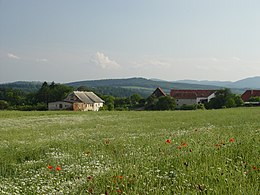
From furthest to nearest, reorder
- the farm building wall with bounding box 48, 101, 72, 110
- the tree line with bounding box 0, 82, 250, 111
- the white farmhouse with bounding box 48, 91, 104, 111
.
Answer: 1. the farm building wall with bounding box 48, 101, 72, 110
2. the white farmhouse with bounding box 48, 91, 104, 111
3. the tree line with bounding box 0, 82, 250, 111

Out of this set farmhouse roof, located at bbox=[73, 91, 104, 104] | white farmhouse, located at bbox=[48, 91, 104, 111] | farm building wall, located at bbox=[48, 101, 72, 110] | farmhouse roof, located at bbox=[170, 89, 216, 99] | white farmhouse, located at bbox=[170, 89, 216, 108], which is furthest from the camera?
farmhouse roof, located at bbox=[170, 89, 216, 99]

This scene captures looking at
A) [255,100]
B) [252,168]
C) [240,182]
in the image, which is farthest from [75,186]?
[255,100]

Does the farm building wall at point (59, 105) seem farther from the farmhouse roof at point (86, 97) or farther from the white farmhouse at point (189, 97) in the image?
the white farmhouse at point (189, 97)

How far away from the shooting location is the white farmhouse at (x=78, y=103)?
102312mm

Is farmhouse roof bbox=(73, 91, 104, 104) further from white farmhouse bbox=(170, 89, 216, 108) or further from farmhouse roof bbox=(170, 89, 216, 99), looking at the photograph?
farmhouse roof bbox=(170, 89, 216, 99)

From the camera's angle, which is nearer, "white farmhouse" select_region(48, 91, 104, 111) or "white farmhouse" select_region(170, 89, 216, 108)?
"white farmhouse" select_region(48, 91, 104, 111)

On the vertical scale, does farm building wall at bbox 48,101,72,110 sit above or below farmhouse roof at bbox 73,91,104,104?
below

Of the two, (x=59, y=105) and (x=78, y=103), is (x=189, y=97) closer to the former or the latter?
(x=78, y=103)

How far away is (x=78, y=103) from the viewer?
338 ft

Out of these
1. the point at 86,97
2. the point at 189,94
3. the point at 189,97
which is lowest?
the point at 189,97

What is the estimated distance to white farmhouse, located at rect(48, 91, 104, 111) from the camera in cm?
10231

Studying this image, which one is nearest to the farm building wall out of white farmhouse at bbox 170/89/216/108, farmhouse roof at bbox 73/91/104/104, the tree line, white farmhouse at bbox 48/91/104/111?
white farmhouse at bbox 48/91/104/111

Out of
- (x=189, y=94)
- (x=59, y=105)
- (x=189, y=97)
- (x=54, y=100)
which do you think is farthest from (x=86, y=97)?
(x=189, y=94)

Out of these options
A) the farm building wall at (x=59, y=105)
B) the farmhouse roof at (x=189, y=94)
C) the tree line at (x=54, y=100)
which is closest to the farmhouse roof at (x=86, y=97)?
the tree line at (x=54, y=100)
